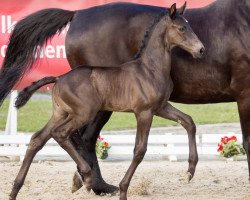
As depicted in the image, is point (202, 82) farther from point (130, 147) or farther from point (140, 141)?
point (130, 147)

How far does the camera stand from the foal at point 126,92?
22.1 feet

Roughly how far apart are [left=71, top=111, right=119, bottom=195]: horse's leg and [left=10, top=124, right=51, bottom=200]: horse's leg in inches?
29.9

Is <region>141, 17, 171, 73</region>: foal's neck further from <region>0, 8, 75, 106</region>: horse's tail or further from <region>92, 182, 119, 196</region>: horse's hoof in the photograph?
<region>92, 182, 119, 196</region>: horse's hoof

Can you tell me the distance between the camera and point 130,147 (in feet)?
34.7

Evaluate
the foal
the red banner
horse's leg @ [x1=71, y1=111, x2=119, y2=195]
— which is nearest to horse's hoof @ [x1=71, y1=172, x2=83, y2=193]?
horse's leg @ [x1=71, y1=111, x2=119, y2=195]

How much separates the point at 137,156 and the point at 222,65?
1358 millimetres

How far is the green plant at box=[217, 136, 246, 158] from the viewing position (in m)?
10.5

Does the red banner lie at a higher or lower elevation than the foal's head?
lower

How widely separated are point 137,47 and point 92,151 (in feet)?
3.88

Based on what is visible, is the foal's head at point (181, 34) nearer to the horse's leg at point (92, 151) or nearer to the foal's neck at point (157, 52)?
the foal's neck at point (157, 52)

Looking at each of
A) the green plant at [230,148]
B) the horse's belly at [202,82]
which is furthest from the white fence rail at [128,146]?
the horse's belly at [202,82]

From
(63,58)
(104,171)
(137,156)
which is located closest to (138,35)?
(137,156)

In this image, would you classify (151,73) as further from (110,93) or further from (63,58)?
(63,58)

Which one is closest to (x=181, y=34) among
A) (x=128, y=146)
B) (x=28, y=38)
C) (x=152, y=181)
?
(x=28, y=38)
